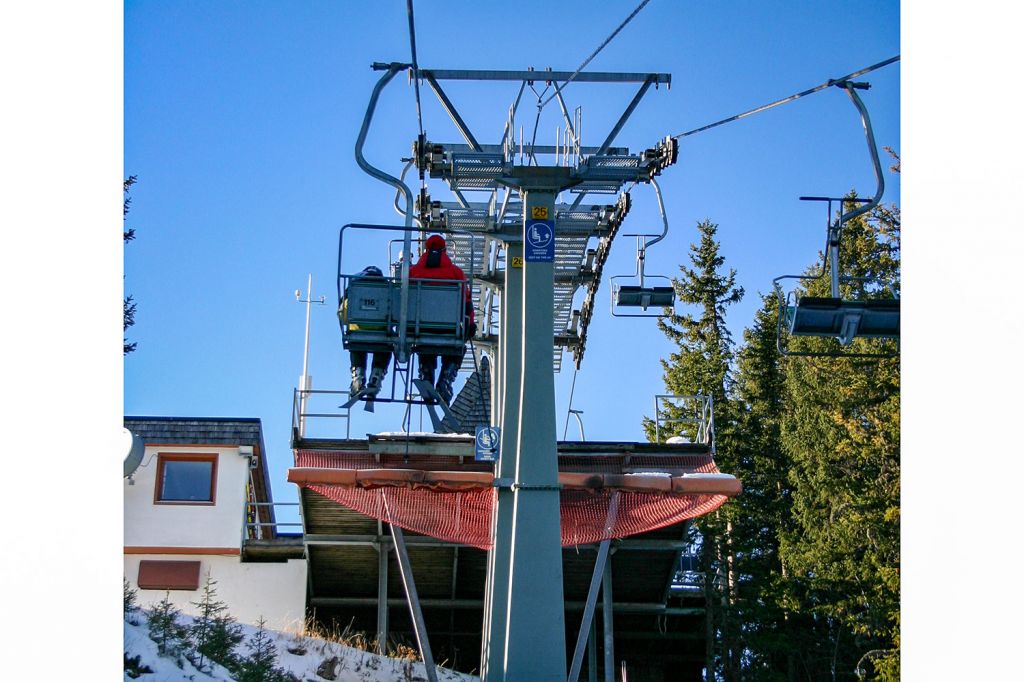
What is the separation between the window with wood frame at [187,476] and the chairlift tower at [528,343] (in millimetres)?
8454

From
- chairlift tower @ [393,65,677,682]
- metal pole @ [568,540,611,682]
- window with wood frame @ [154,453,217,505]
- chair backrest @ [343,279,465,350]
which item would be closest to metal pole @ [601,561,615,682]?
metal pole @ [568,540,611,682]

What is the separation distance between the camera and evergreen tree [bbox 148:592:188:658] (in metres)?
13.8

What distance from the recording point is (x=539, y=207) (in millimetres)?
12992

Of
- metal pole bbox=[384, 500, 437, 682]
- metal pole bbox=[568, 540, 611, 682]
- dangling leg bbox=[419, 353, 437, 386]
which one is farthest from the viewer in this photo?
metal pole bbox=[384, 500, 437, 682]

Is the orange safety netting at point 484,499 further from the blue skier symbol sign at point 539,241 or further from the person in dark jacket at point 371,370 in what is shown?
the blue skier symbol sign at point 539,241

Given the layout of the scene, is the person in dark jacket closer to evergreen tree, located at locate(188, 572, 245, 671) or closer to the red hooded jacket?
the red hooded jacket

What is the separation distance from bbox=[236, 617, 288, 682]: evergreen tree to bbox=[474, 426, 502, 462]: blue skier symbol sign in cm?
298

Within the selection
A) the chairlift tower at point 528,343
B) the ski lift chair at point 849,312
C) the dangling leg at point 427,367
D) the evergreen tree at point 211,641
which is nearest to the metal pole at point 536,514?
the chairlift tower at point 528,343

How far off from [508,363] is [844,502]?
12.0 meters

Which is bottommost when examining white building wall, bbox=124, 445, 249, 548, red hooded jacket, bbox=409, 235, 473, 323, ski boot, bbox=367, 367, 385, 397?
white building wall, bbox=124, 445, 249, 548

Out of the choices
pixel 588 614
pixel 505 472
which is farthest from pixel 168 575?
pixel 505 472
